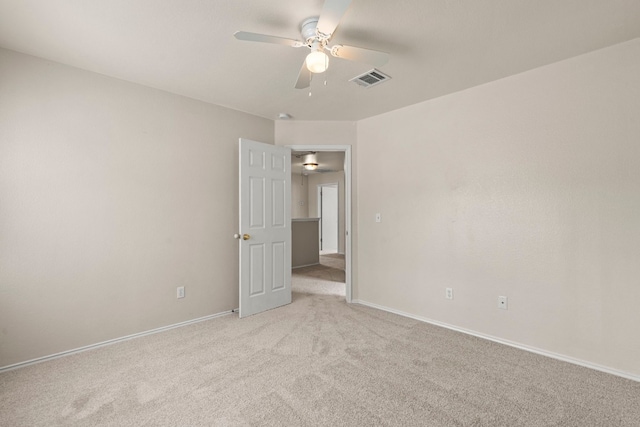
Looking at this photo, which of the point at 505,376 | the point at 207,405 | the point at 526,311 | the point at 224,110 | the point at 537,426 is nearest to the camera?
the point at 537,426

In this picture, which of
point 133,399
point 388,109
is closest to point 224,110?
point 388,109

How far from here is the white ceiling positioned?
5.72ft

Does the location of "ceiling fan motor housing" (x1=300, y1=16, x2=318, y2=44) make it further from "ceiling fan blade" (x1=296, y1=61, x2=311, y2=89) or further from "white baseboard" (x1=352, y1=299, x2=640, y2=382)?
"white baseboard" (x1=352, y1=299, x2=640, y2=382)

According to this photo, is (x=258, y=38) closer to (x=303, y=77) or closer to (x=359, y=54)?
(x=303, y=77)

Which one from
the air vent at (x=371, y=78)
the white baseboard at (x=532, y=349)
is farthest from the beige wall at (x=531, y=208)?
the air vent at (x=371, y=78)

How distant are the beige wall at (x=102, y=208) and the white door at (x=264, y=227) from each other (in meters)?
0.26

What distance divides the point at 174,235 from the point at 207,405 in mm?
1784

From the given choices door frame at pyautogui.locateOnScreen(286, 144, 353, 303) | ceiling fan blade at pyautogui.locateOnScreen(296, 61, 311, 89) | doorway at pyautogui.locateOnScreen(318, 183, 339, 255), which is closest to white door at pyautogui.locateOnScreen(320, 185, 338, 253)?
doorway at pyautogui.locateOnScreen(318, 183, 339, 255)

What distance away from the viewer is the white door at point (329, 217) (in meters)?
9.48

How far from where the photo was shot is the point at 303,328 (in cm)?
296

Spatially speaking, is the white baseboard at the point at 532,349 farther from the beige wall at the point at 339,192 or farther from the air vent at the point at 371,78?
the beige wall at the point at 339,192

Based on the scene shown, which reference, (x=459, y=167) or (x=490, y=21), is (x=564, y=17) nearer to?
(x=490, y=21)

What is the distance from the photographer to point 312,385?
1.98 m

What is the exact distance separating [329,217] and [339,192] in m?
1.21
